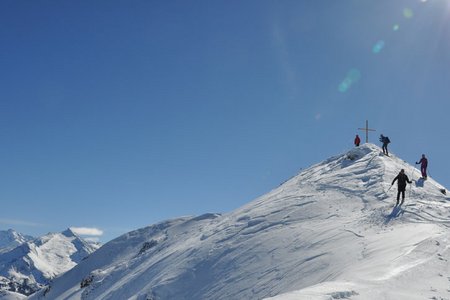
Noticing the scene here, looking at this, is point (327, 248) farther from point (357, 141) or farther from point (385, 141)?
point (357, 141)

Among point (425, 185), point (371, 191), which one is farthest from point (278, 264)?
point (425, 185)

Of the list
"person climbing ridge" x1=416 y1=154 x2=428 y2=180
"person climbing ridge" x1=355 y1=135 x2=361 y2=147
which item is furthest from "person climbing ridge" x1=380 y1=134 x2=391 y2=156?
"person climbing ridge" x1=416 y1=154 x2=428 y2=180

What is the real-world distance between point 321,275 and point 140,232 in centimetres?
6243

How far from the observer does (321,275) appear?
634 inches

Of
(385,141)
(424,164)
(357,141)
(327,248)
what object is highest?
(357,141)

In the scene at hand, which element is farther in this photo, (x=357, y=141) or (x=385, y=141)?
(x=357, y=141)

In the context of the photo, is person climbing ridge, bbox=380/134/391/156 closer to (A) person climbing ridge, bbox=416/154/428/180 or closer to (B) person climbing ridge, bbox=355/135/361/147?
(B) person climbing ridge, bbox=355/135/361/147

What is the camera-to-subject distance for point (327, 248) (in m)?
19.3

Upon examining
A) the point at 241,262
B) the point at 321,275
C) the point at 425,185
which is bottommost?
the point at 321,275

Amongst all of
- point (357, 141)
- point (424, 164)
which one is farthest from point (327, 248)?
point (357, 141)

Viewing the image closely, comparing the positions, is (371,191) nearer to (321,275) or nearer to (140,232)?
(321,275)

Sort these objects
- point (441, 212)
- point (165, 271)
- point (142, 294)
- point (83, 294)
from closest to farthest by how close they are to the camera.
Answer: point (441, 212) → point (142, 294) → point (165, 271) → point (83, 294)

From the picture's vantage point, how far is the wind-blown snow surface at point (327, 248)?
11.8 m

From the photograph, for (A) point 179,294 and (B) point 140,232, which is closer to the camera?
(A) point 179,294
